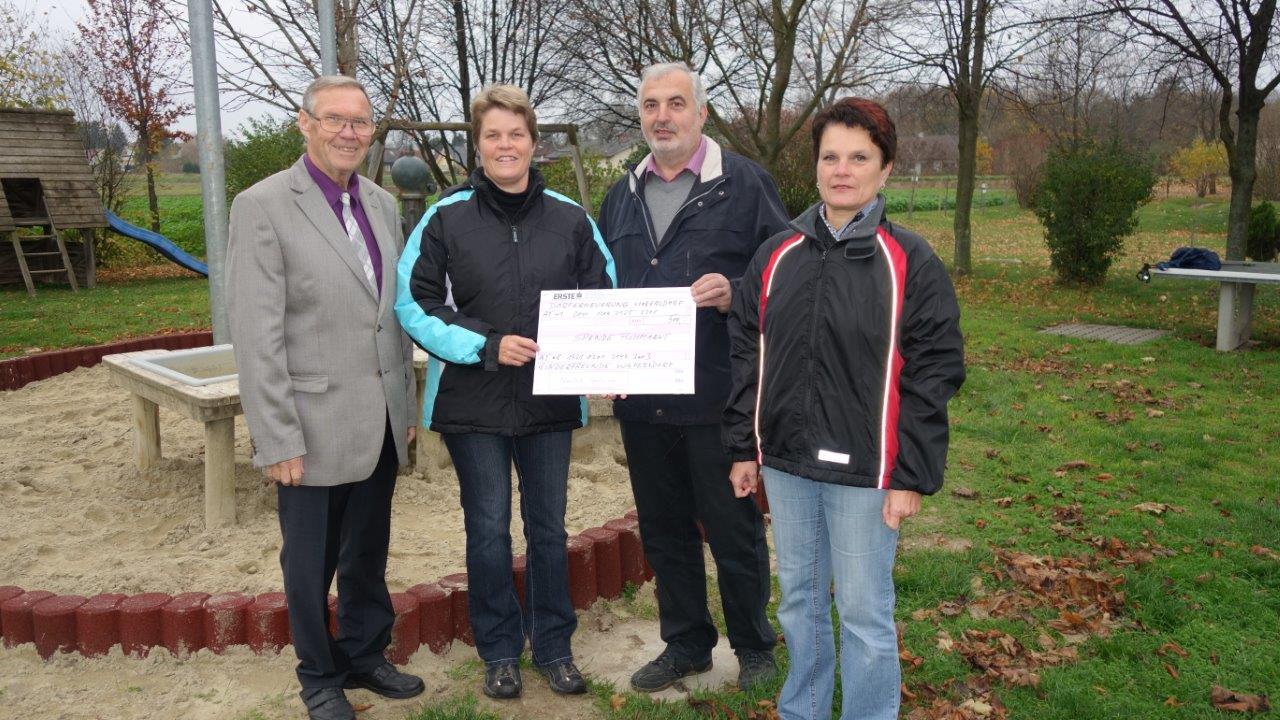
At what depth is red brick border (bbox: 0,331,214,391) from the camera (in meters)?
7.63

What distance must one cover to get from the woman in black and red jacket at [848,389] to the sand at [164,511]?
2.08 meters

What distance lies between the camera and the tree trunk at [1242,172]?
1233cm

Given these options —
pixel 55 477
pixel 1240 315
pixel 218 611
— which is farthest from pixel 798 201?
pixel 218 611

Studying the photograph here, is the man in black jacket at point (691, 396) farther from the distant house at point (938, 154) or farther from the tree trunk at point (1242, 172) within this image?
the distant house at point (938, 154)

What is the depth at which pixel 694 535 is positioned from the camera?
12.0 feet

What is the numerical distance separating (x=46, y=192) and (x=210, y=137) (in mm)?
13789

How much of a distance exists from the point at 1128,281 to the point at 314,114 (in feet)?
48.7

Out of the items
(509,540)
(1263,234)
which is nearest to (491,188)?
(509,540)

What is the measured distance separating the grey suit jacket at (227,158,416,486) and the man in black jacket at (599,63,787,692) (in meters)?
0.85

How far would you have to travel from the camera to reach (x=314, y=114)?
3119 millimetres

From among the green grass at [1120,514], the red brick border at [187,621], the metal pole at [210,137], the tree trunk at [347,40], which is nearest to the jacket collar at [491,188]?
the red brick border at [187,621]

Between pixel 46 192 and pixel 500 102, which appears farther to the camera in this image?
pixel 46 192

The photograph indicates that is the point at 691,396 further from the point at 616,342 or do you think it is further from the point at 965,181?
the point at 965,181

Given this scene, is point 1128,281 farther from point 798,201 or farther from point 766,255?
point 766,255
